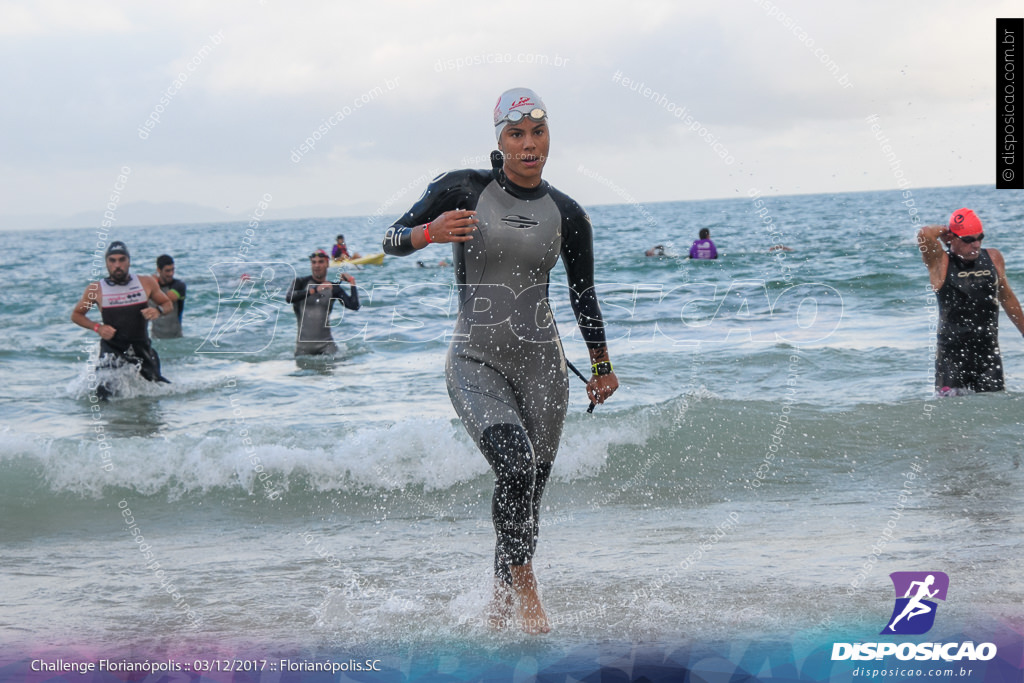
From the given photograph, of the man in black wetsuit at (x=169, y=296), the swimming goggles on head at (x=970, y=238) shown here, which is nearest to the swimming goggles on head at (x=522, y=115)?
the swimming goggles on head at (x=970, y=238)

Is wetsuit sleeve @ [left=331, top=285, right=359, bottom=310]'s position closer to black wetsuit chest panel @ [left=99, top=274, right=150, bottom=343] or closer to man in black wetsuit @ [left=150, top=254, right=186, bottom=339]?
man in black wetsuit @ [left=150, top=254, right=186, bottom=339]

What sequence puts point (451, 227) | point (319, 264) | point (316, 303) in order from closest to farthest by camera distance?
point (451, 227)
point (319, 264)
point (316, 303)

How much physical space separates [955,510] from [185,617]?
4.48 metres

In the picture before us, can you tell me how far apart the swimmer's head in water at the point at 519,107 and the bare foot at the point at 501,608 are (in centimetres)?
198

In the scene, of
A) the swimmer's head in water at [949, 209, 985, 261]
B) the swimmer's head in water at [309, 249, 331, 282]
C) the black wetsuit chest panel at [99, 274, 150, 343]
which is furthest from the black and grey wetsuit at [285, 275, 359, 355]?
the swimmer's head in water at [949, 209, 985, 261]

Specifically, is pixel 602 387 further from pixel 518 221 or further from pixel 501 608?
pixel 501 608

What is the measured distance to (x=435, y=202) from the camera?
4223 mm

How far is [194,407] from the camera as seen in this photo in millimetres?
11734

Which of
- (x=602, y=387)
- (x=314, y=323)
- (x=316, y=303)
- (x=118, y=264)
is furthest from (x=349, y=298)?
→ (x=602, y=387)

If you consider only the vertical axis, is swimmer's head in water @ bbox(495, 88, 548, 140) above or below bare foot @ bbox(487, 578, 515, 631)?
above

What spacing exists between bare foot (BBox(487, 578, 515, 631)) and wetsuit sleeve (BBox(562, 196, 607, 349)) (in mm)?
1165

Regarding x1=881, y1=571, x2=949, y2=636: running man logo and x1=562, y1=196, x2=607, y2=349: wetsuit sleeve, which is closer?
x1=881, y1=571, x2=949, y2=636: running man logo

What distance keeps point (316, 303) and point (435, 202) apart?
34.3 feet

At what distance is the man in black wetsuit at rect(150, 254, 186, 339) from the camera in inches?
569
